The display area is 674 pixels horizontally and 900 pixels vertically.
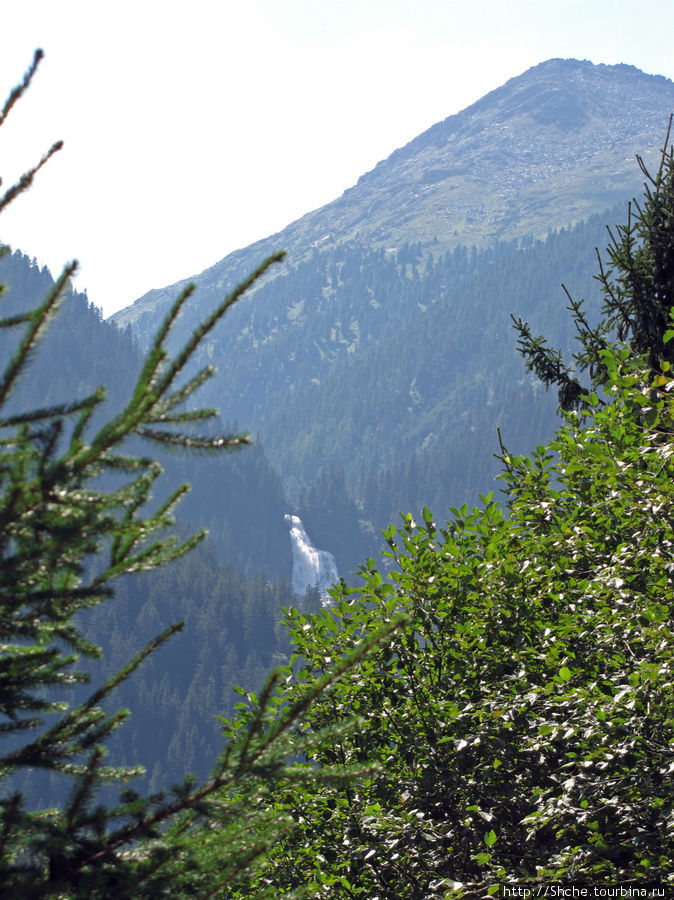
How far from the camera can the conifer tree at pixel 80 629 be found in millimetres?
3660

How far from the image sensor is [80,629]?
3.87 meters

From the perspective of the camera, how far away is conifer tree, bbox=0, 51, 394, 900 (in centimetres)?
366

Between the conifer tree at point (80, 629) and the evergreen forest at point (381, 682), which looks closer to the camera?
the conifer tree at point (80, 629)

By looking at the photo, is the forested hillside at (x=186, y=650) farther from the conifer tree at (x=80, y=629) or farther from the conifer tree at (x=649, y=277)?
the conifer tree at (x=80, y=629)

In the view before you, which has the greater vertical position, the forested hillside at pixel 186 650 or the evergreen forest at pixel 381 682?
the forested hillside at pixel 186 650

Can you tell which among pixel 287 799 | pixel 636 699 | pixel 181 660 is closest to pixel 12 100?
pixel 636 699

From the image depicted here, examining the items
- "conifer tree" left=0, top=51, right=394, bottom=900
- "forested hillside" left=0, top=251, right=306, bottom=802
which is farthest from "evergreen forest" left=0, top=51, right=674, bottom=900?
"forested hillside" left=0, top=251, right=306, bottom=802

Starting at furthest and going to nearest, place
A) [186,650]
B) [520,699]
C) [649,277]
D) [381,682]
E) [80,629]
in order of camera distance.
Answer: [186,650]
[649,277]
[381,682]
[520,699]
[80,629]

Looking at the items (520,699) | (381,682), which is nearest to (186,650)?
(381,682)

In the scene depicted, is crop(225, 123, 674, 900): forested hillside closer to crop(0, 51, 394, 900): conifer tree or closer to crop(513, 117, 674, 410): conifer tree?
crop(0, 51, 394, 900): conifer tree

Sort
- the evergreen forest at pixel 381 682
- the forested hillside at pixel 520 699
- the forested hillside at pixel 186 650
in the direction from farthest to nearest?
the forested hillside at pixel 186 650
the forested hillside at pixel 520 699
the evergreen forest at pixel 381 682

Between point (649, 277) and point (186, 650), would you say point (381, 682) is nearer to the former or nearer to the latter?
point (649, 277)

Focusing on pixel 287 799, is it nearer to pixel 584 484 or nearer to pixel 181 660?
pixel 584 484

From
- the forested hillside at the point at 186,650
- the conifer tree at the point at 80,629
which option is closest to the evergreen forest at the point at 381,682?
the conifer tree at the point at 80,629
